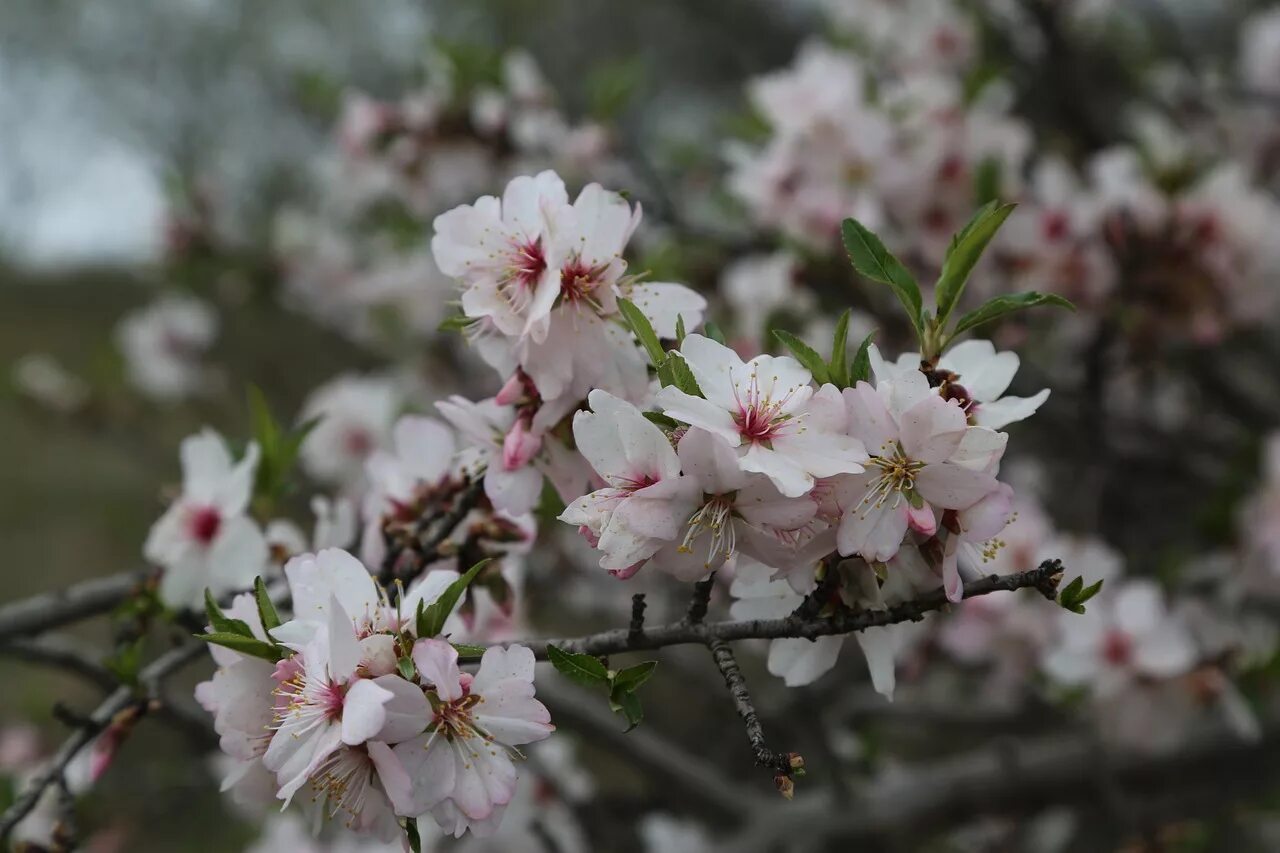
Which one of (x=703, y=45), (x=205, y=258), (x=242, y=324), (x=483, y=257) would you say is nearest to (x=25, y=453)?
(x=242, y=324)

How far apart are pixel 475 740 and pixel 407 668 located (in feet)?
0.30

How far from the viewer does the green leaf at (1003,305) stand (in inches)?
32.2

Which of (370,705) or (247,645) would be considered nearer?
(370,705)

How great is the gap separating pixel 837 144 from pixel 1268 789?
170 centimetres

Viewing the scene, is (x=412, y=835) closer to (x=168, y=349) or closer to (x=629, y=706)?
(x=629, y=706)

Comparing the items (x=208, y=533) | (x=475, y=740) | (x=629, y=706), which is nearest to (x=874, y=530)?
(x=629, y=706)

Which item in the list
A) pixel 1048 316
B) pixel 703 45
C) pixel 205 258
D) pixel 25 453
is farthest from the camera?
pixel 25 453

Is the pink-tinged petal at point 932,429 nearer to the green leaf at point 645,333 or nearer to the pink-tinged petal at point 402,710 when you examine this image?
the green leaf at point 645,333

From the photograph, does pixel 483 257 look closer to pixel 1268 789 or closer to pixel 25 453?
pixel 1268 789

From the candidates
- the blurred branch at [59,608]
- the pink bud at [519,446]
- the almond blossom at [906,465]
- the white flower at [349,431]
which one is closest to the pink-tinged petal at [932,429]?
the almond blossom at [906,465]

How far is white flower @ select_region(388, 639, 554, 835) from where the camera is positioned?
2.53 feet

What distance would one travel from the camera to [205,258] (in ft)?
9.94

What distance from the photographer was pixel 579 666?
31.2 inches

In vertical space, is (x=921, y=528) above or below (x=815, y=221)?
above
